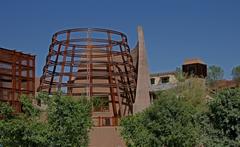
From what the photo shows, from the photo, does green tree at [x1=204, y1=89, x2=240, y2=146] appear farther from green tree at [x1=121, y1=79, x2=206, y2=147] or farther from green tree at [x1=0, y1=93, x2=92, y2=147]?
green tree at [x1=0, y1=93, x2=92, y2=147]

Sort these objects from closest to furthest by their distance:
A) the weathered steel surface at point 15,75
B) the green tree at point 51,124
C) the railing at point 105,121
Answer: the green tree at point 51,124
the railing at point 105,121
the weathered steel surface at point 15,75

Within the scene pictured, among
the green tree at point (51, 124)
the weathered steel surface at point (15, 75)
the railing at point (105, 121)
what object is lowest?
the railing at point (105, 121)

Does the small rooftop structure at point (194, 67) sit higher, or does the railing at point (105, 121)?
the small rooftop structure at point (194, 67)

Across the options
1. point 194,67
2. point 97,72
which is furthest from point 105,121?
point 194,67

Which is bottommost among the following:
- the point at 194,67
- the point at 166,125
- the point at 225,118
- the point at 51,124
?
the point at 166,125

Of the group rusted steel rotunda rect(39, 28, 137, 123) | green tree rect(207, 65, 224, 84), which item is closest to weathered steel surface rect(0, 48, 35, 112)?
rusted steel rotunda rect(39, 28, 137, 123)

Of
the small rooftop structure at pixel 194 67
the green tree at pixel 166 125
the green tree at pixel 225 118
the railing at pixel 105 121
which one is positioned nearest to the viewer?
the green tree at pixel 225 118

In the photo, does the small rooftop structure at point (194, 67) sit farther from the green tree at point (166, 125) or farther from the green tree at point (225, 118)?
the green tree at point (225, 118)

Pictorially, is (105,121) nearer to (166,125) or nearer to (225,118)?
(166,125)

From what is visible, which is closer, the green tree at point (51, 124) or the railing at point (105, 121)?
the green tree at point (51, 124)

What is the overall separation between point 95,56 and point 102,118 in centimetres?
611

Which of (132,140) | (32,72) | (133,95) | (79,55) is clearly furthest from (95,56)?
(132,140)

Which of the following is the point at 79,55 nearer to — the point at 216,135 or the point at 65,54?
the point at 65,54

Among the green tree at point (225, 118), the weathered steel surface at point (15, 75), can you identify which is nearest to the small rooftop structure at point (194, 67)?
the weathered steel surface at point (15, 75)
